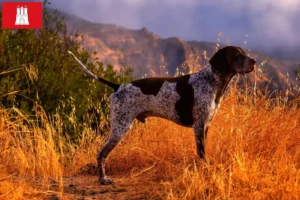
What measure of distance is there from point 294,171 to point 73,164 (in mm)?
3632

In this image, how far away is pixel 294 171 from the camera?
4.79m

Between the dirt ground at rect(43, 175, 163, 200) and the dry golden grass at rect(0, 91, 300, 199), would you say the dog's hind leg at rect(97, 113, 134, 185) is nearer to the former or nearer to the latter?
the dirt ground at rect(43, 175, 163, 200)

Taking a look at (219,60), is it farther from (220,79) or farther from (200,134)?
(200,134)

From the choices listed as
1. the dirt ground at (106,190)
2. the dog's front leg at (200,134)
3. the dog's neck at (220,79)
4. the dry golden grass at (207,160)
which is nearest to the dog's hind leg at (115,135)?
the dirt ground at (106,190)

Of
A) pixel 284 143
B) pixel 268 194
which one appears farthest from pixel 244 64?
pixel 268 194

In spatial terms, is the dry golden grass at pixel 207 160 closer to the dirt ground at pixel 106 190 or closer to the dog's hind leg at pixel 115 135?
the dirt ground at pixel 106 190

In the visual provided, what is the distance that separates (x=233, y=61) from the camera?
552cm

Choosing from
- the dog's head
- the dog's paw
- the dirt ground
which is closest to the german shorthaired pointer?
the dog's head

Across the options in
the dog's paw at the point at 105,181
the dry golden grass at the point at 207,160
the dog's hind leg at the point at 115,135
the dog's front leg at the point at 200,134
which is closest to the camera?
the dry golden grass at the point at 207,160

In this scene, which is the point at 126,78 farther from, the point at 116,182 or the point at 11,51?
the point at 116,182

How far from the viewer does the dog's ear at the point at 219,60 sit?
18.4 feet

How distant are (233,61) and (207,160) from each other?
1133 mm

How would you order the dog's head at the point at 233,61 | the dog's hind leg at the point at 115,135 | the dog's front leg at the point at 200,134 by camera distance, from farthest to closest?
the dog's hind leg at the point at 115,135 → the dog's front leg at the point at 200,134 → the dog's head at the point at 233,61

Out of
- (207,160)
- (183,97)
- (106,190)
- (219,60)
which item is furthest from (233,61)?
(106,190)
